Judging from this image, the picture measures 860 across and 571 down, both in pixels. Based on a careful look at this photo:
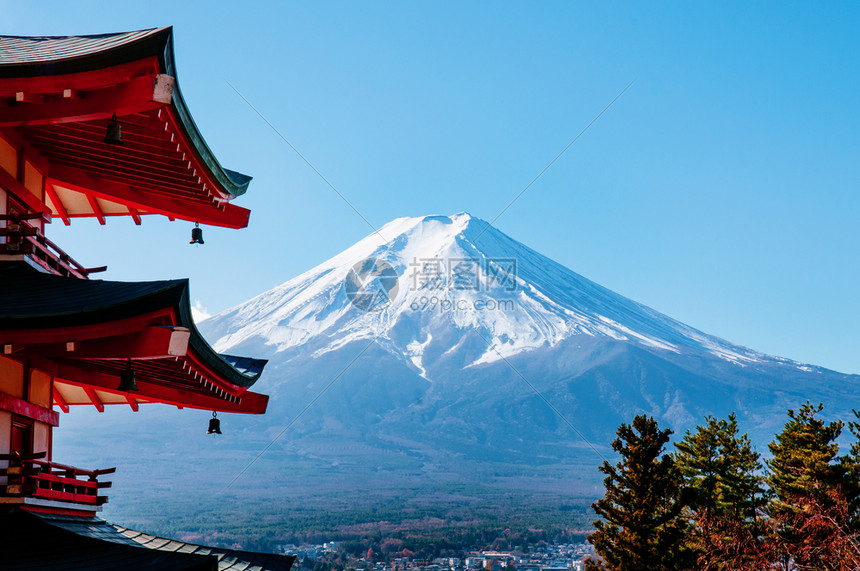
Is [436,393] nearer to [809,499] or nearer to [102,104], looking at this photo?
[809,499]

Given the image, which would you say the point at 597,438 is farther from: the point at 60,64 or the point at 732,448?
the point at 60,64

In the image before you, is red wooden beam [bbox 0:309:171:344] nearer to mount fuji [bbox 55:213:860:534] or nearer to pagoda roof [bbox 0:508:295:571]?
pagoda roof [bbox 0:508:295:571]

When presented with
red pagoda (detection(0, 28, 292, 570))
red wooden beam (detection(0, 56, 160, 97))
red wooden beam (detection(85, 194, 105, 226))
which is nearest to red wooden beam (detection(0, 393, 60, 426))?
red pagoda (detection(0, 28, 292, 570))

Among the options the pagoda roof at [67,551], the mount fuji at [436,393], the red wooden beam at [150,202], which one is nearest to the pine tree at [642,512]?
the red wooden beam at [150,202]

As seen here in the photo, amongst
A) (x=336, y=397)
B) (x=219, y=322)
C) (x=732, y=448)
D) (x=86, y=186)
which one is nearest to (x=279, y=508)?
(x=336, y=397)

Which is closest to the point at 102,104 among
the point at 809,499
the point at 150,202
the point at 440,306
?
the point at 150,202

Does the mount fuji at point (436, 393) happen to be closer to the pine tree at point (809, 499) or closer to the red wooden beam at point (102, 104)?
the pine tree at point (809, 499)
